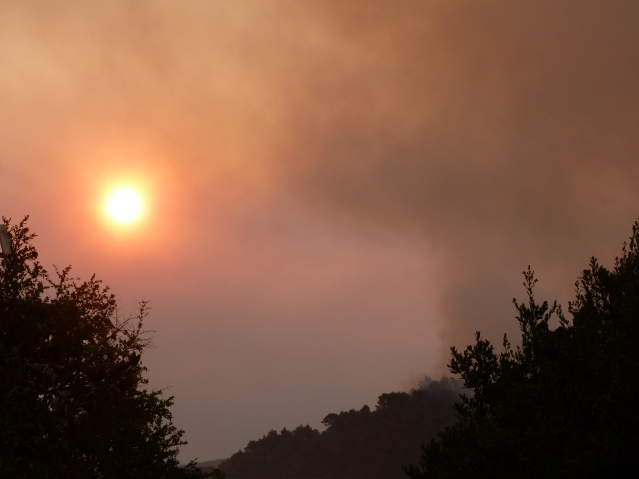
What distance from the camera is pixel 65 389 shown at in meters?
26.0

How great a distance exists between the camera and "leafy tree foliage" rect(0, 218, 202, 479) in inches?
834

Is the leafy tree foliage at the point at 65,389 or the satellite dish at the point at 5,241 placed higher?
the satellite dish at the point at 5,241

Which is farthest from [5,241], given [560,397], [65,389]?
[560,397]

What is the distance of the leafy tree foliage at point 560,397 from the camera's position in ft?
70.6

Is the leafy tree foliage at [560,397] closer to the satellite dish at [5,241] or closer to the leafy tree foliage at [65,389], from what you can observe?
the leafy tree foliage at [65,389]

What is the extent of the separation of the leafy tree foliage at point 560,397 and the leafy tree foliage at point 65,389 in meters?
13.4

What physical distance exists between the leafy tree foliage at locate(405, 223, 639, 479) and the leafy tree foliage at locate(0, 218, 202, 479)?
44.0 ft

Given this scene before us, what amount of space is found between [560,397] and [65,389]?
20.6 meters

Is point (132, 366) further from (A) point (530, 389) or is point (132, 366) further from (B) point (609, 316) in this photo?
(B) point (609, 316)

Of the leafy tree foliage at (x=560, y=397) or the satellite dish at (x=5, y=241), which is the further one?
the satellite dish at (x=5, y=241)

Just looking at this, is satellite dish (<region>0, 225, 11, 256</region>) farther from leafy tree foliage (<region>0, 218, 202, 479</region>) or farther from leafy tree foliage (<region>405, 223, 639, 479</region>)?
leafy tree foliage (<region>405, 223, 639, 479</region>)

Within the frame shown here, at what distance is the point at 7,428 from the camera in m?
20.3

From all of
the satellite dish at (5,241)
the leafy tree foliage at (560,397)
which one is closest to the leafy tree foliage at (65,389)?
the satellite dish at (5,241)

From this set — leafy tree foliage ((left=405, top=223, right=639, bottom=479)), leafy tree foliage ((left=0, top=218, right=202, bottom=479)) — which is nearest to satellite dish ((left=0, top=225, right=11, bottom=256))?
leafy tree foliage ((left=0, top=218, right=202, bottom=479))
